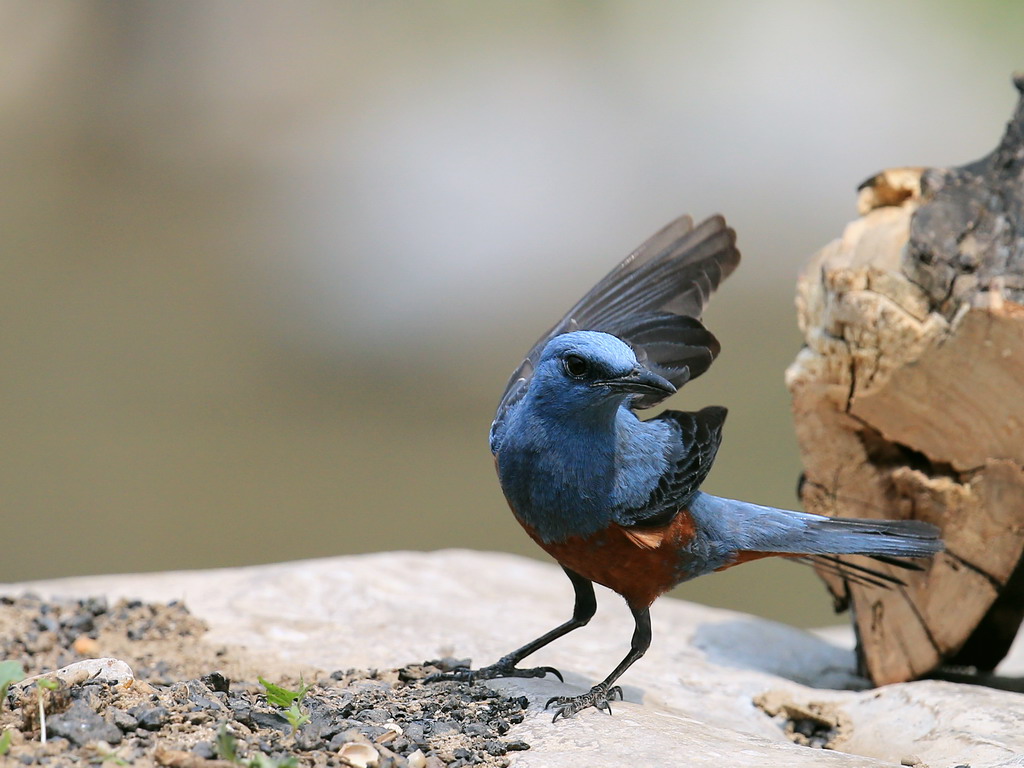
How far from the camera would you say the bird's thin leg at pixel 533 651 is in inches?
140

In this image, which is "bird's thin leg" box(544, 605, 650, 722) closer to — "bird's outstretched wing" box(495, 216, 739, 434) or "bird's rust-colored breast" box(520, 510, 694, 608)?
"bird's rust-colored breast" box(520, 510, 694, 608)

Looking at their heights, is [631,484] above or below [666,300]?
below

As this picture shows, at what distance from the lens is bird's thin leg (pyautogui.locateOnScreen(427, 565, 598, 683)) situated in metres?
3.55

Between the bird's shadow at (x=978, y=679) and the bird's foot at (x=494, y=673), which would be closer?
the bird's foot at (x=494, y=673)

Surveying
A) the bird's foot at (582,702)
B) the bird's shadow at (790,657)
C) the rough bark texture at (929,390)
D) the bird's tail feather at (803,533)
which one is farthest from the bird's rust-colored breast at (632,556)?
the bird's shadow at (790,657)

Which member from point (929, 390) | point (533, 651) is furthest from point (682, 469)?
point (929, 390)

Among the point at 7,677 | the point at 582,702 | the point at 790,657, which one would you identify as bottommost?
the point at 790,657

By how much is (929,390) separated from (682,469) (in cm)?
109

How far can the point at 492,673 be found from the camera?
11.9ft

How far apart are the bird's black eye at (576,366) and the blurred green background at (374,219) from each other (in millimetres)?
4884

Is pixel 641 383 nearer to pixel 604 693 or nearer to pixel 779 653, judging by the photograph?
pixel 604 693

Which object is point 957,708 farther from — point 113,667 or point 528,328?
point 528,328

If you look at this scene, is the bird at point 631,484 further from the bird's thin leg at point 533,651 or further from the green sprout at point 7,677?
the green sprout at point 7,677

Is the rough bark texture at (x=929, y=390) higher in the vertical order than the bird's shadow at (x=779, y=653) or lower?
higher
